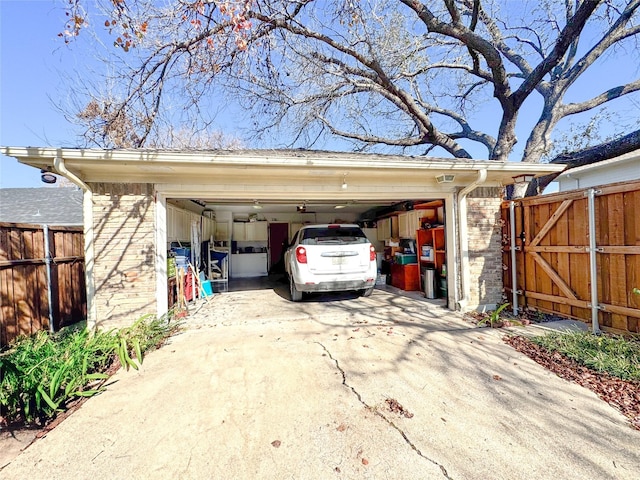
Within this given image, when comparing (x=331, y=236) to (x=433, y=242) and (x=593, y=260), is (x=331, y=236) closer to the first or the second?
(x=433, y=242)

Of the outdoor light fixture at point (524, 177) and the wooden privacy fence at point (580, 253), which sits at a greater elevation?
the outdoor light fixture at point (524, 177)

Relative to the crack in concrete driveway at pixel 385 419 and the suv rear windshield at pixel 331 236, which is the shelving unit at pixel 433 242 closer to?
the suv rear windshield at pixel 331 236

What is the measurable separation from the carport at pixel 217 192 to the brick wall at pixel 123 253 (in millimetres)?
14

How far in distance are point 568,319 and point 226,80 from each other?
836 centimetres

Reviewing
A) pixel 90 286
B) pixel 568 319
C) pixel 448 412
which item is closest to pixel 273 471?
pixel 448 412

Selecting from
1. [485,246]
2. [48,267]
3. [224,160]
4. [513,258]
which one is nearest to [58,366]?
[48,267]

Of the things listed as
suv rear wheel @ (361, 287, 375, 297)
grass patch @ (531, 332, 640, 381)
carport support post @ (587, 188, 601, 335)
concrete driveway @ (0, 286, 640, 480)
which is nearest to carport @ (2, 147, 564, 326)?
carport support post @ (587, 188, 601, 335)

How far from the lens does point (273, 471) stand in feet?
6.06

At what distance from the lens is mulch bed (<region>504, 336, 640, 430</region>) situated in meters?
2.49

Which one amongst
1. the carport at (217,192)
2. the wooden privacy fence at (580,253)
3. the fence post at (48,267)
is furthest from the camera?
the fence post at (48,267)

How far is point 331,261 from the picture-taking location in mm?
5859

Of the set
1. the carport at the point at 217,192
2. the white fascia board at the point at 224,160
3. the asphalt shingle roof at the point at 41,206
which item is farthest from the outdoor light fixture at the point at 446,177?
the asphalt shingle roof at the point at 41,206

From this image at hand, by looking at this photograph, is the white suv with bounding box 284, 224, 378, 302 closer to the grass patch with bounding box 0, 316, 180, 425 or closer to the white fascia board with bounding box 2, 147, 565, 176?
the white fascia board with bounding box 2, 147, 565, 176

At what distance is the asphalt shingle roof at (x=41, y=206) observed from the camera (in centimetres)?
921
